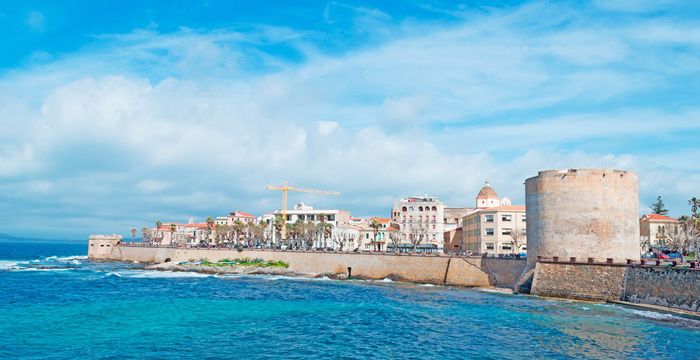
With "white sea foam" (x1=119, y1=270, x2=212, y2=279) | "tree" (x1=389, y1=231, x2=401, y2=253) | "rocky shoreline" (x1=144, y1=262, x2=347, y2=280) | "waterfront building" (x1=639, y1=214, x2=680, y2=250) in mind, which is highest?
"waterfront building" (x1=639, y1=214, x2=680, y2=250)

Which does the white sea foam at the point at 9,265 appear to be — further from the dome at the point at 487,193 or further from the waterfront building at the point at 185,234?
the dome at the point at 487,193

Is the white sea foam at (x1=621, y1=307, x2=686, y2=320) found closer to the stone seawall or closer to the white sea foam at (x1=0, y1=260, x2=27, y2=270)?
the stone seawall

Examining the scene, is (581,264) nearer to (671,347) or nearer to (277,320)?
(671,347)

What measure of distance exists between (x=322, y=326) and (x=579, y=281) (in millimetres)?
20936

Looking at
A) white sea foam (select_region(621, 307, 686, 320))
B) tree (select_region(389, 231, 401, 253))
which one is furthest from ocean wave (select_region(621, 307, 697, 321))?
tree (select_region(389, 231, 401, 253))

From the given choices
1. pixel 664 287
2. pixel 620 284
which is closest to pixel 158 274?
pixel 620 284

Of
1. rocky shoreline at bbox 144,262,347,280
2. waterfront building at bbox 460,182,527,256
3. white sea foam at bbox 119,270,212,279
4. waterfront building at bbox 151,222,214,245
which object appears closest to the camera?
white sea foam at bbox 119,270,212,279

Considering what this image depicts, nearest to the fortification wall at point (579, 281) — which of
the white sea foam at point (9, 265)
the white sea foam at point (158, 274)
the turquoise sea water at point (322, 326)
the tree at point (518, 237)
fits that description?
the turquoise sea water at point (322, 326)

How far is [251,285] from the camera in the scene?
52375mm

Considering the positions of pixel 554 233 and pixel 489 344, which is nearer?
pixel 489 344

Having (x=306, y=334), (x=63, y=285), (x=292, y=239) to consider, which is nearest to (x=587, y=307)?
(x=306, y=334)

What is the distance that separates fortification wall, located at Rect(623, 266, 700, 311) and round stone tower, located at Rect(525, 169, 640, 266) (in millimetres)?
3424

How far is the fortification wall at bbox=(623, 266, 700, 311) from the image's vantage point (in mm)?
33469

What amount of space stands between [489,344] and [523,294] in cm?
1957
